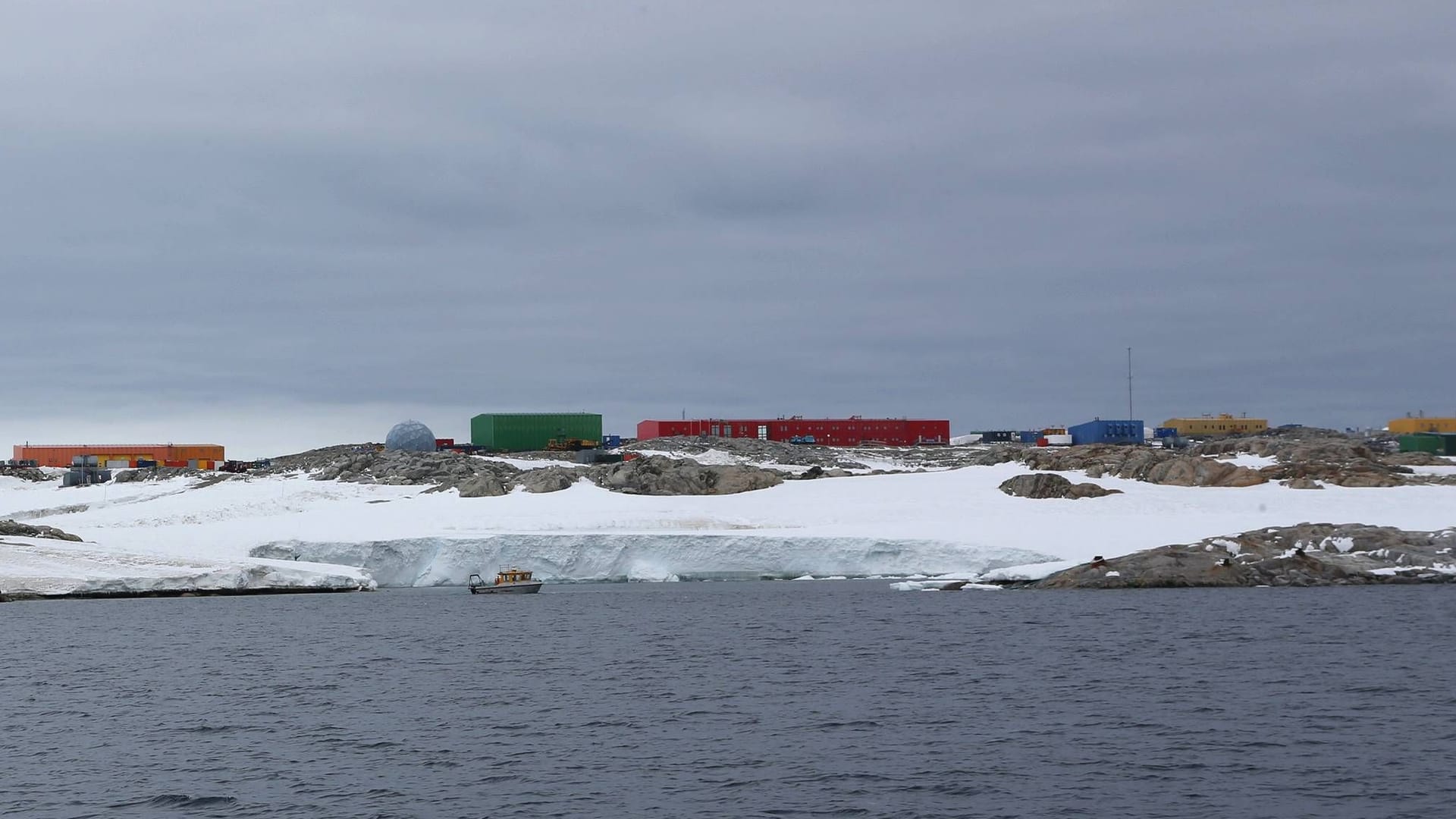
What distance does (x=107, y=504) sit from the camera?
102m

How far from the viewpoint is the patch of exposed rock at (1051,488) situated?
7619 centimetres

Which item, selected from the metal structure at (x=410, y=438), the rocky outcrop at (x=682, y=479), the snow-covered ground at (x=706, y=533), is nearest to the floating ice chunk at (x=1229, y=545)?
the snow-covered ground at (x=706, y=533)

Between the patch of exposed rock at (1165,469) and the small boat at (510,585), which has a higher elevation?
the patch of exposed rock at (1165,469)

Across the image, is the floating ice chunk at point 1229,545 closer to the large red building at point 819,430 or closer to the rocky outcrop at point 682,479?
the rocky outcrop at point 682,479

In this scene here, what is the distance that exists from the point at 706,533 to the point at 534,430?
83.9m

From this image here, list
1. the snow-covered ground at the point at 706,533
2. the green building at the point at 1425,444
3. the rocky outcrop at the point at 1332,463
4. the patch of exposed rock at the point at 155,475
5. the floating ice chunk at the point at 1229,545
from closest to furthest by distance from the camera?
the floating ice chunk at the point at 1229,545 < the snow-covered ground at the point at 706,533 < the rocky outcrop at the point at 1332,463 < the green building at the point at 1425,444 < the patch of exposed rock at the point at 155,475

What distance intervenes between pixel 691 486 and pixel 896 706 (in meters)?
57.6

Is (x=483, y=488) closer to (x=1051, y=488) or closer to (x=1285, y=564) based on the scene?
(x=1051, y=488)

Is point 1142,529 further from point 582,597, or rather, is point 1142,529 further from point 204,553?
point 204,553

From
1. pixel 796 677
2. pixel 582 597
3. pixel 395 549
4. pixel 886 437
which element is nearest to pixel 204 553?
→ pixel 395 549

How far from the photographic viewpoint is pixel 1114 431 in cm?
15950

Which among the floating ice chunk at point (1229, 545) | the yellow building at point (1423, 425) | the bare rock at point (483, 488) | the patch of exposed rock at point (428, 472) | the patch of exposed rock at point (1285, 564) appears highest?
the yellow building at point (1423, 425)

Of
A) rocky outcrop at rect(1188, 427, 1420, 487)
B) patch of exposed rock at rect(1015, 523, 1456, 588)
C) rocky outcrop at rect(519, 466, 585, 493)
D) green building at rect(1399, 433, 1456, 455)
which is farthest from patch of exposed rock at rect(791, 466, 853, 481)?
green building at rect(1399, 433, 1456, 455)

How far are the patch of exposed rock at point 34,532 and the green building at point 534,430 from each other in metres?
77.7
